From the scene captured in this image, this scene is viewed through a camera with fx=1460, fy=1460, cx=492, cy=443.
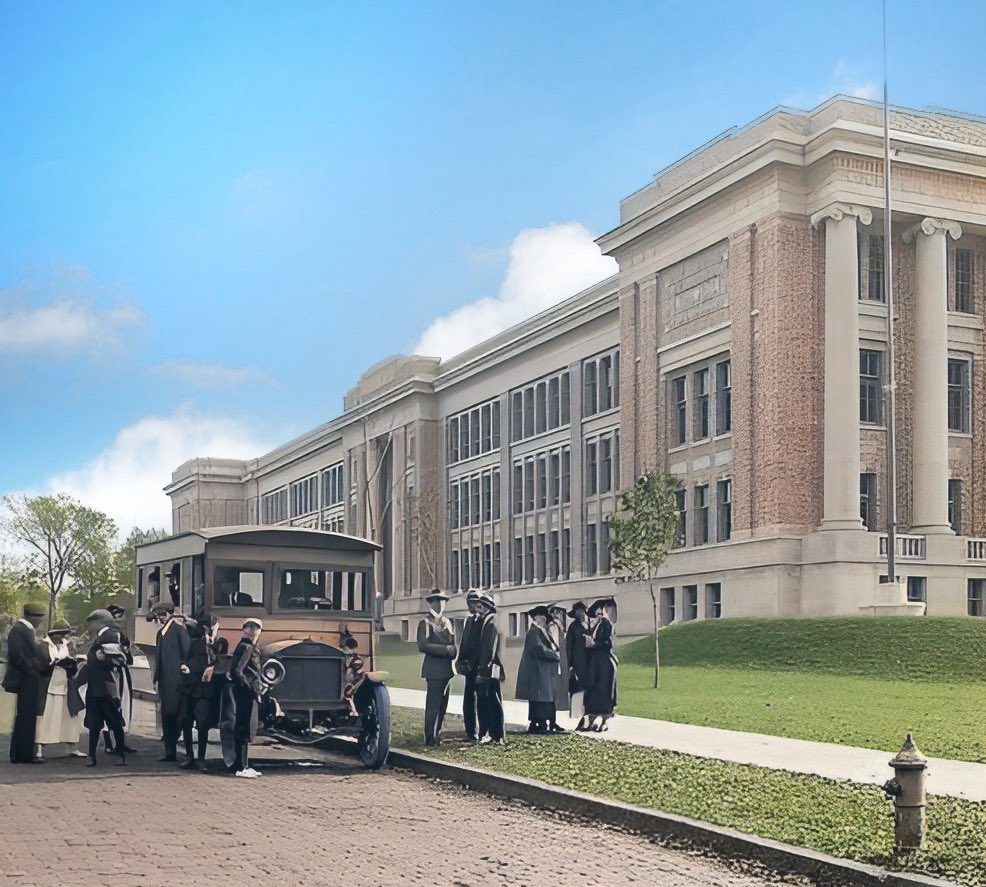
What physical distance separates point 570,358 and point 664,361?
13.0 meters

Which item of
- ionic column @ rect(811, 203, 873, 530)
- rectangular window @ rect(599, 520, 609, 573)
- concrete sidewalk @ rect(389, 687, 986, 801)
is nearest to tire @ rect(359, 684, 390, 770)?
concrete sidewalk @ rect(389, 687, 986, 801)

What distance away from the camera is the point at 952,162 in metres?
45.9

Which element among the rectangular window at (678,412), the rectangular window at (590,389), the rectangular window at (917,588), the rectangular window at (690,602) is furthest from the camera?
the rectangular window at (590,389)

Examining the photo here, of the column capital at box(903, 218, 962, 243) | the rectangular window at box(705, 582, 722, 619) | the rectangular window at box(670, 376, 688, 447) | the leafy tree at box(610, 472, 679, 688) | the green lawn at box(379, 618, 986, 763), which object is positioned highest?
the column capital at box(903, 218, 962, 243)

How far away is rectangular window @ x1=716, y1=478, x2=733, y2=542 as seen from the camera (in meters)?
48.3

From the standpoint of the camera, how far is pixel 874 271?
46.5 metres

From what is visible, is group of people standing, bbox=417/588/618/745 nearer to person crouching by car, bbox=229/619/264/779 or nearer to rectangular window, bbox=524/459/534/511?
person crouching by car, bbox=229/619/264/779

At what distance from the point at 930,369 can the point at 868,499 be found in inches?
177

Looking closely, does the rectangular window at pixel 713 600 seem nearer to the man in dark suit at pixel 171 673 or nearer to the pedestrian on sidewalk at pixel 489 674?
the pedestrian on sidewalk at pixel 489 674

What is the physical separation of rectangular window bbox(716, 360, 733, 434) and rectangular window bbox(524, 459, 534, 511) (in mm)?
20532

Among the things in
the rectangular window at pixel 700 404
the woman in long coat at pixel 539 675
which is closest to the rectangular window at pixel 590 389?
the rectangular window at pixel 700 404

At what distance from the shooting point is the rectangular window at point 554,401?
66.4 m

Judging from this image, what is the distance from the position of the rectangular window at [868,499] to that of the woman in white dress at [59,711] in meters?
31.6

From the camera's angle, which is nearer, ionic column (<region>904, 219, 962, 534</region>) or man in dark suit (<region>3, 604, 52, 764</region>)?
man in dark suit (<region>3, 604, 52, 764</region>)
